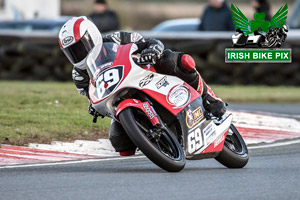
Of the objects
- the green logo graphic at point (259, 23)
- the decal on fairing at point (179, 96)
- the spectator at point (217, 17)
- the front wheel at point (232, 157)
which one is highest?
the decal on fairing at point (179, 96)

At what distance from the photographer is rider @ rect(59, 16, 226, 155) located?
703 cm

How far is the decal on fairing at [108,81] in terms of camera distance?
6.77 meters

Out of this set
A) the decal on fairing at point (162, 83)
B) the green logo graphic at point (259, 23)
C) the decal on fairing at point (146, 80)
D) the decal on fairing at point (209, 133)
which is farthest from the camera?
the green logo graphic at point (259, 23)

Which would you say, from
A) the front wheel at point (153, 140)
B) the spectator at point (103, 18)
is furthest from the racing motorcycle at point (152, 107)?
the spectator at point (103, 18)

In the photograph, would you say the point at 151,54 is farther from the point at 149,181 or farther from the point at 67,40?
the point at 149,181

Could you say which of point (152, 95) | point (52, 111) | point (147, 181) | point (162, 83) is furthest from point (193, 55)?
point (147, 181)

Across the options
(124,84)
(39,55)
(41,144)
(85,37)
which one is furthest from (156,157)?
(39,55)

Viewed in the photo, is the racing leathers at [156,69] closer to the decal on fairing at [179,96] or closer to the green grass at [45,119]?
the decal on fairing at [179,96]

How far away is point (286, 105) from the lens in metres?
14.7

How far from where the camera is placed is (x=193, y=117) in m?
7.13

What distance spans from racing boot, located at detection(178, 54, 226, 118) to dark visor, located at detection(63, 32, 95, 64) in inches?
30.4

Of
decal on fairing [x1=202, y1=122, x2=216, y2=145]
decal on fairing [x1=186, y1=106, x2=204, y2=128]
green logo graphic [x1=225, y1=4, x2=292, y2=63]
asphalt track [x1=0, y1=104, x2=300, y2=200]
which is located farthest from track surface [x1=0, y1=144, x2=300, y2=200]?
green logo graphic [x1=225, y1=4, x2=292, y2=63]

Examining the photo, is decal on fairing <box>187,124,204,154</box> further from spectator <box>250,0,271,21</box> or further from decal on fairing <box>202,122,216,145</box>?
spectator <box>250,0,271,21</box>

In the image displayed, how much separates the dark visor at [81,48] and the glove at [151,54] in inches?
17.9
